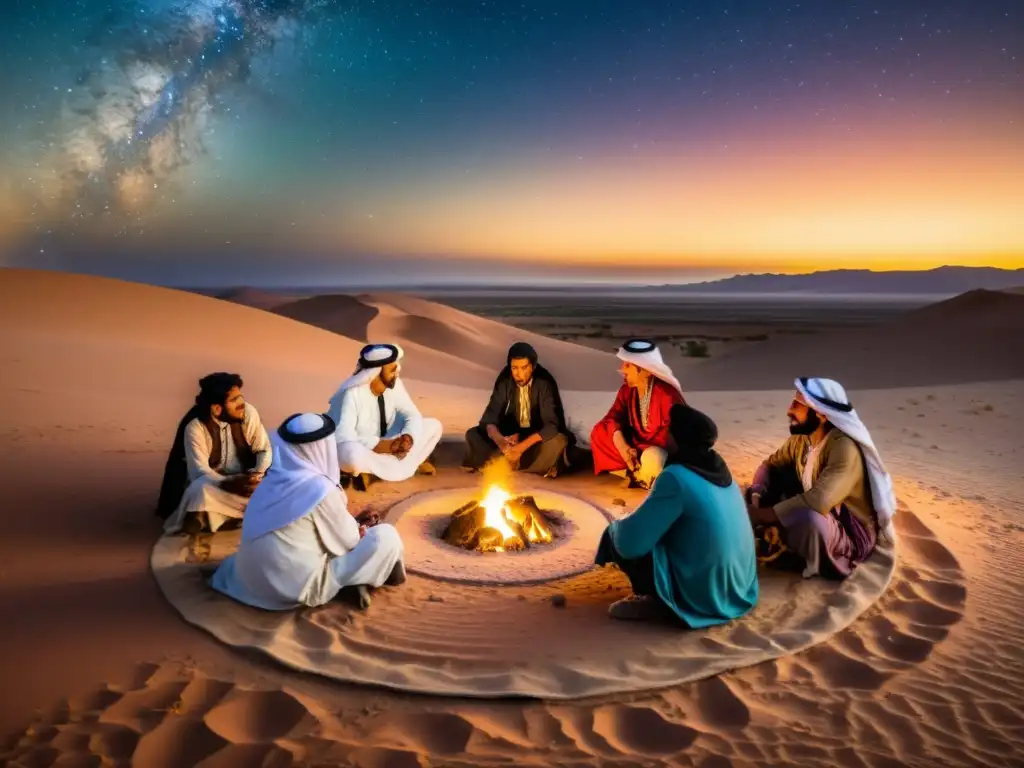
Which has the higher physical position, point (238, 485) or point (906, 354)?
point (238, 485)

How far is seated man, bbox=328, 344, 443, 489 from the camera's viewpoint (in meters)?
6.94

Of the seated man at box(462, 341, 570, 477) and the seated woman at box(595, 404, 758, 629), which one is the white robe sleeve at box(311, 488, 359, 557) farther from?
the seated man at box(462, 341, 570, 477)

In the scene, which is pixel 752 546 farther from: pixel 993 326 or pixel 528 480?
pixel 993 326

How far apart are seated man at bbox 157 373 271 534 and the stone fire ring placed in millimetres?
1260

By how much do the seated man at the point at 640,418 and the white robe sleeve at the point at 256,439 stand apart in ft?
10.8

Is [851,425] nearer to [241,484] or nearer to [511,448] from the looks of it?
[511,448]

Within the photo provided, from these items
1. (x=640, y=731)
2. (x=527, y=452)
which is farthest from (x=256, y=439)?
(x=640, y=731)

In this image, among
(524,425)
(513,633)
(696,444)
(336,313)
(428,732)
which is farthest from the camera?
(336,313)

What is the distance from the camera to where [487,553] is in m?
5.49

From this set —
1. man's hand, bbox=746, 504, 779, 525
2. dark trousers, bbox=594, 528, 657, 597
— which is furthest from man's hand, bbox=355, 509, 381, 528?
man's hand, bbox=746, 504, 779, 525

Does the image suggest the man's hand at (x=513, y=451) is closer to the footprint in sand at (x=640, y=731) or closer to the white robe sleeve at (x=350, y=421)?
the white robe sleeve at (x=350, y=421)

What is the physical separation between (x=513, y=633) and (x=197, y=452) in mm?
2938

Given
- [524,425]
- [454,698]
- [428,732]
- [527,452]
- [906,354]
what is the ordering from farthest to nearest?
[906,354] → [524,425] → [527,452] → [454,698] → [428,732]

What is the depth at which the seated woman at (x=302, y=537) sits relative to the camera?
428 centimetres
